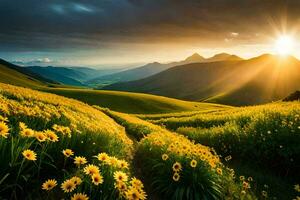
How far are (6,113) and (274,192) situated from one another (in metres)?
9.17

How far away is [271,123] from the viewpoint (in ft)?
49.6

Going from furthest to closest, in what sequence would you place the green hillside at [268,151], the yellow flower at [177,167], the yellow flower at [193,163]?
1. the green hillside at [268,151]
2. the yellow flower at [193,163]
3. the yellow flower at [177,167]

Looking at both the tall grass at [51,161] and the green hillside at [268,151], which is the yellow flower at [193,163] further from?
the green hillside at [268,151]

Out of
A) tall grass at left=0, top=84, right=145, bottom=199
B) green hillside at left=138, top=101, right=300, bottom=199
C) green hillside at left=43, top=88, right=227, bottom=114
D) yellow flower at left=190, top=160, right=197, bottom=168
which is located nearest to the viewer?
tall grass at left=0, top=84, right=145, bottom=199

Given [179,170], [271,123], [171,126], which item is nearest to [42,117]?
[179,170]

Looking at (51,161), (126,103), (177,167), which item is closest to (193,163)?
(177,167)

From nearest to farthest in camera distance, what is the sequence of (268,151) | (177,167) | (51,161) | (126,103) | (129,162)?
(51,161)
(177,167)
(129,162)
(268,151)
(126,103)

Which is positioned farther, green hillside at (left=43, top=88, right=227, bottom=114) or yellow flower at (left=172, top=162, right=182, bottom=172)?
green hillside at (left=43, top=88, right=227, bottom=114)

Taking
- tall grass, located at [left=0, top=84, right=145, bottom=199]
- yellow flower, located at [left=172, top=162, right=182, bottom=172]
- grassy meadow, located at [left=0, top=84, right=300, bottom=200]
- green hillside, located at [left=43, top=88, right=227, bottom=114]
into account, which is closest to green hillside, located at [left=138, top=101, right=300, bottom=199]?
grassy meadow, located at [left=0, top=84, right=300, bottom=200]

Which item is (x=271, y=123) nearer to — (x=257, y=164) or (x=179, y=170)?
(x=257, y=164)

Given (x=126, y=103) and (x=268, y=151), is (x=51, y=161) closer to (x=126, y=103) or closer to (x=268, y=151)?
(x=268, y=151)

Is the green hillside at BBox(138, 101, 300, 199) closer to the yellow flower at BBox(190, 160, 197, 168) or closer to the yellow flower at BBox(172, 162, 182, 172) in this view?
the yellow flower at BBox(190, 160, 197, 168)

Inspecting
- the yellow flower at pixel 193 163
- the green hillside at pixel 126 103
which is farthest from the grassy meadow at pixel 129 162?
the green hillside at pixel 126 103

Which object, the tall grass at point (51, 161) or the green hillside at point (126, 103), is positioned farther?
the green hillside at point (126, 103)
